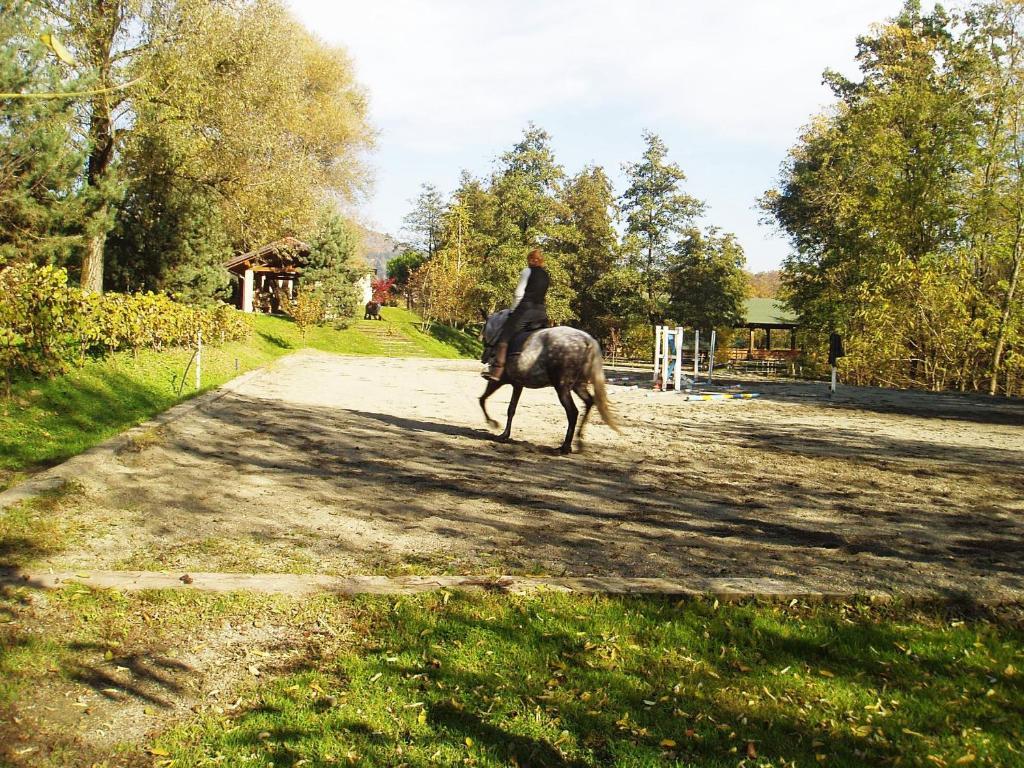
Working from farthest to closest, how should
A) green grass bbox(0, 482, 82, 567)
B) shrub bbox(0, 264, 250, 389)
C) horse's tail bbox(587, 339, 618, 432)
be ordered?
shrub bbox(0, 264, 250, 389)
horse's tail bbox(587, 339, 618, 432)
green grass bbox(0, 482, 82, 567)

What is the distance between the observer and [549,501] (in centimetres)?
714

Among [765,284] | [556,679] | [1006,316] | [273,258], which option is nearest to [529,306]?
[556,679]

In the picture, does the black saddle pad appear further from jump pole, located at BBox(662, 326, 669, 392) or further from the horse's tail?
jump pole, located at BBox(662, 326, 669, 392)

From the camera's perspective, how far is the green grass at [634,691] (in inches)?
114

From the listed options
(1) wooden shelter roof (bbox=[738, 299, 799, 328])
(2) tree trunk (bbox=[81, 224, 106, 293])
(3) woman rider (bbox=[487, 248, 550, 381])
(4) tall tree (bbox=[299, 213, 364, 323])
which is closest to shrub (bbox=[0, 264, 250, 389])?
(2) tree trunk (bbox=[81, 224, 106, 293])

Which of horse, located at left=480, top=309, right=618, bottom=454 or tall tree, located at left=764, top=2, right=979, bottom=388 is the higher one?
tall tree, located at left=764, top=2, right=979, bottom=388

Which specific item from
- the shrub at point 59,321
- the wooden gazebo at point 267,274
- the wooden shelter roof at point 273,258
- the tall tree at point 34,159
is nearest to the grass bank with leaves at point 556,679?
the shrub at point 59,321

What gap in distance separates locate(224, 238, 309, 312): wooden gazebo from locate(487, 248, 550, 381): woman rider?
30.6 metres

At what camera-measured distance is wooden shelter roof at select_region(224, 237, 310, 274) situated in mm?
40969

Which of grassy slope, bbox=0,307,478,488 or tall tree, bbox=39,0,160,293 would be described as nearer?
grassy slope, bbox=0,307,478,488

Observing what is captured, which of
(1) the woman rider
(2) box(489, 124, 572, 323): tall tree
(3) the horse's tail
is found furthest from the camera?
(2) box(489, 124, 572, 323): tall tree

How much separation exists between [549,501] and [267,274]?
4774 cm

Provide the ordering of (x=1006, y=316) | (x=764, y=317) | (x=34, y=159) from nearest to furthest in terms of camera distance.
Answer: (x=34, y=159) → (x=1006, y=316) → (x=764, y=317)

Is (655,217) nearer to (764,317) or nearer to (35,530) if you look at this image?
(764,317)
